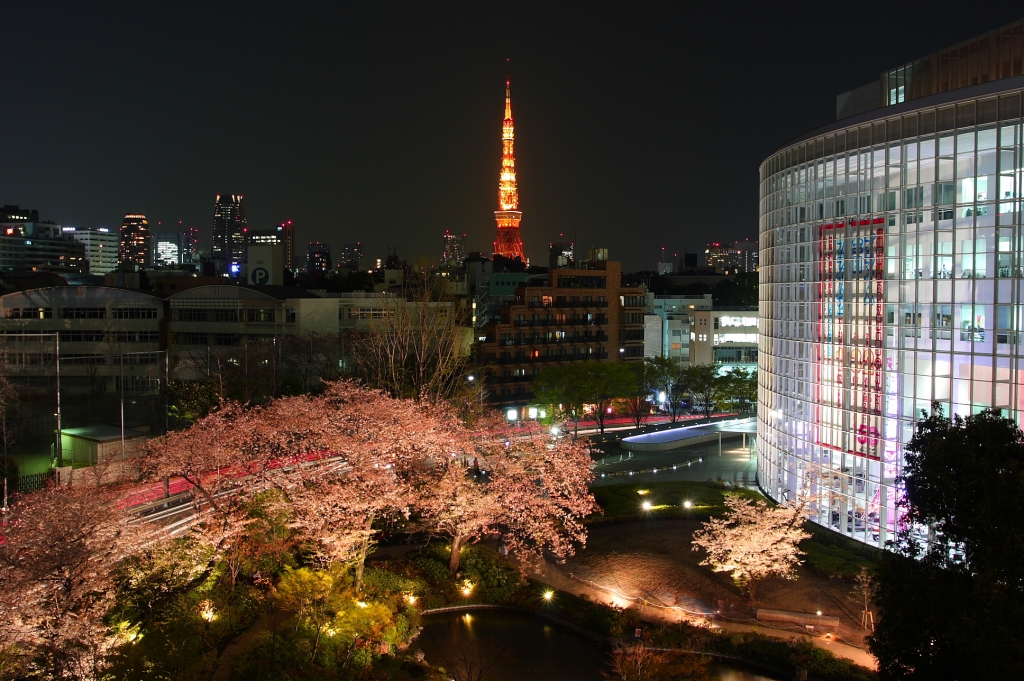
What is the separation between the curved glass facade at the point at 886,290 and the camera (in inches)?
827

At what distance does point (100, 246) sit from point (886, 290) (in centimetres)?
19359

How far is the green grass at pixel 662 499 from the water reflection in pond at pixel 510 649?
25.6 ft

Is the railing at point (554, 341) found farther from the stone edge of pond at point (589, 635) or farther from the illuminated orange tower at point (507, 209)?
A: the illuminated orange tower at point (507, 209)

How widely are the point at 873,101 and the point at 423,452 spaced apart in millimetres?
21732

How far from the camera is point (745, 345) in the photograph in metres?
66.8

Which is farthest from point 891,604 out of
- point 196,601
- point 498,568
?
point 196,601

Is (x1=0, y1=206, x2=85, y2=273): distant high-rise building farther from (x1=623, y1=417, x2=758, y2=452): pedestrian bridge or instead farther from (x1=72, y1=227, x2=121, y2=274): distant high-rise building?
(x1=623, y1=417, x2=758, y2=452): pedestrian bridge

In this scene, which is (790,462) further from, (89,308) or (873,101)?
(89,308)

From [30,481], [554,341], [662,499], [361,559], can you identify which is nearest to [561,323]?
[554,341]

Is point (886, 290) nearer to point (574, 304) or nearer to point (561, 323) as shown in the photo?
point (561, 323)

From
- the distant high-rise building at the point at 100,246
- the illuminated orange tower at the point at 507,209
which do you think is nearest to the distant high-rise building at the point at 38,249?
the distant high-rise building at the point at 100,246

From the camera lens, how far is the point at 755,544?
20.9 m

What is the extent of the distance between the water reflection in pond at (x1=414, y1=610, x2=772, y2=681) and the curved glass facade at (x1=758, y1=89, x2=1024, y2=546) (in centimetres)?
1001

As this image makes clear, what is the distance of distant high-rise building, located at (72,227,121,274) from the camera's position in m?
175
